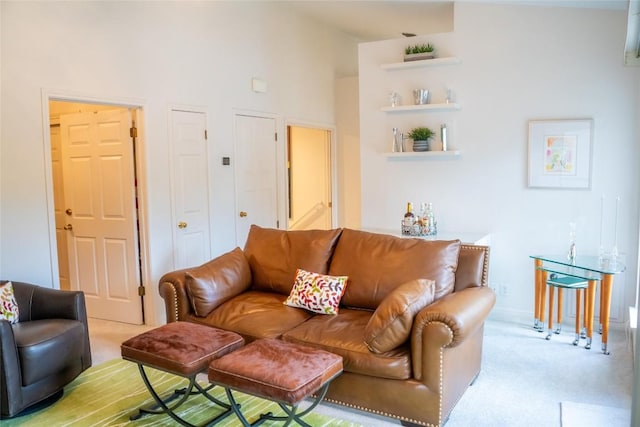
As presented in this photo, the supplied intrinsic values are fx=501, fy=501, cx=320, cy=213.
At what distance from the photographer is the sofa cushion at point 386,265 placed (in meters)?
3.05

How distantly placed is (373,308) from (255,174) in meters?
2.67

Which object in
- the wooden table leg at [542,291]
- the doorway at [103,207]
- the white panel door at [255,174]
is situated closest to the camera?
the wooden table leg at [542,291]

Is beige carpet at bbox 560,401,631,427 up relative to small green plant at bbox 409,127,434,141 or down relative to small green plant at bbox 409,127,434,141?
down

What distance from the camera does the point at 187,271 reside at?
3.35 meters

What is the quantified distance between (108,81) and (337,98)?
10.6 ft

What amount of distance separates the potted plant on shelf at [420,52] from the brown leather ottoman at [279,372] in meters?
3.11

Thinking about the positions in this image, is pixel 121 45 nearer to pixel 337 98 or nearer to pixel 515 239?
pixel 337 98

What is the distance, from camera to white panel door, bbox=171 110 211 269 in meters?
4.53

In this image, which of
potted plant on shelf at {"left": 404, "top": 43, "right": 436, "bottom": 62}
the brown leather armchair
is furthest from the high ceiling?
the brown leather armchair

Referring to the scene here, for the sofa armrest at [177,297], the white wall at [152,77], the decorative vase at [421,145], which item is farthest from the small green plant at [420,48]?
the sofa armrest at [177,297]

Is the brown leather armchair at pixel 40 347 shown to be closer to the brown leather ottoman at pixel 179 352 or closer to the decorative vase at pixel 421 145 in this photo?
the brown leather ottoman at pixel 179 352

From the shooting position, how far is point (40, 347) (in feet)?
9.16

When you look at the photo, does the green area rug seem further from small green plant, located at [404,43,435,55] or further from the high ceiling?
the high ceiling

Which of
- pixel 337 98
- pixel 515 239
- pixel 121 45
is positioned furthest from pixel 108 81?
pixel 515 239
